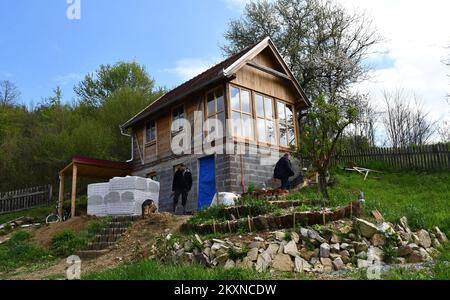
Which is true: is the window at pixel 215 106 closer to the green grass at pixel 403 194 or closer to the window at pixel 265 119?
the window at pixel 265 119

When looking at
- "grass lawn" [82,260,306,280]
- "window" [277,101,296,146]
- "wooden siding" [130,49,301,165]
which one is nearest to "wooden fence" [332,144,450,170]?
"window" [277,101,296,146]

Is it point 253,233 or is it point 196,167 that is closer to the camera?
point 253,233

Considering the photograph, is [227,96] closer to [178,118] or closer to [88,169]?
[178,118]

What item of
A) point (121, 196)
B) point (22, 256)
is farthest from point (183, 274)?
point (121, 196)

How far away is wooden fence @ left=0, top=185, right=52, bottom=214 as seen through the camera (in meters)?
26.3

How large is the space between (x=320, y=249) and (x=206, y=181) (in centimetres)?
917

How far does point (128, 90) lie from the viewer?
2909 cm

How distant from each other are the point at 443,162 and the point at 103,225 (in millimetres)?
15434

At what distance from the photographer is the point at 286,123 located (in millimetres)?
19359

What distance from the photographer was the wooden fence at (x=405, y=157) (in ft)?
65.3

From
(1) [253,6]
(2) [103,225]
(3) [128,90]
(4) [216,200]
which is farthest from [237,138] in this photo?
(1) [253,6]

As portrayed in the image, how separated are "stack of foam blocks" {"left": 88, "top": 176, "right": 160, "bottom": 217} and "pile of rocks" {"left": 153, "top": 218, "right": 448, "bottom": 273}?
7.16 metres
